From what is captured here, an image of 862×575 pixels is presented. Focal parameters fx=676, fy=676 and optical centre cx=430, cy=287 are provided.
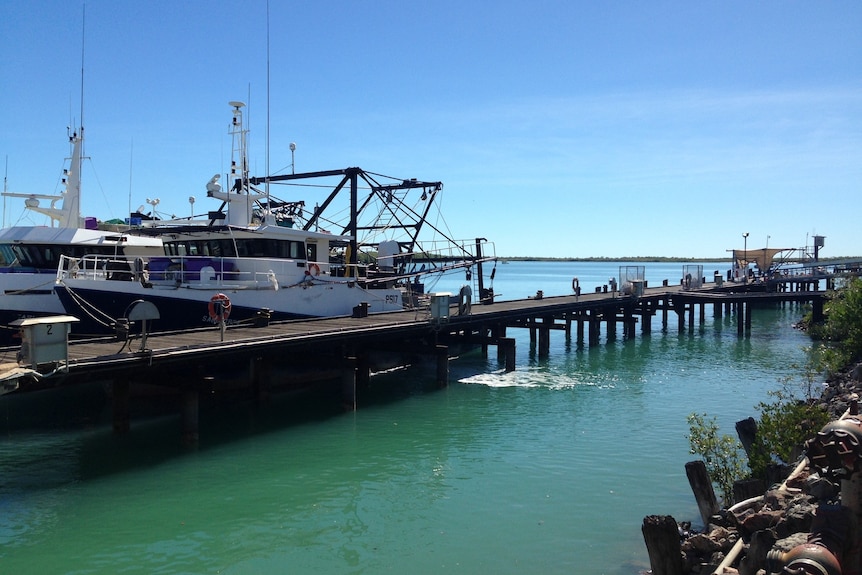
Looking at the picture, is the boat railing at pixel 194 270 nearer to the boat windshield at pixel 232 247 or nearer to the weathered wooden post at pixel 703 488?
the boat windshield at pixel 232 247

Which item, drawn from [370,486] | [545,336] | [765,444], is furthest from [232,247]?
[765,444]

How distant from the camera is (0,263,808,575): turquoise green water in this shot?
37.2 ft

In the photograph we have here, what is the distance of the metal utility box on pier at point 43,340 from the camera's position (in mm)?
13016

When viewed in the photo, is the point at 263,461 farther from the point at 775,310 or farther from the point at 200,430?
the point at 775,310

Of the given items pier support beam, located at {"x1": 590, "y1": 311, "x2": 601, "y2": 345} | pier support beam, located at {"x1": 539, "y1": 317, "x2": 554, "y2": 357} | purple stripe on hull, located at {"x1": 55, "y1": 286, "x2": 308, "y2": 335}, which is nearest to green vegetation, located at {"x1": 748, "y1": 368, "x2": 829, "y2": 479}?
purple stripe on hull, located at {"x1": 55, "y1": 286, "x2": 308, "y2": 335}

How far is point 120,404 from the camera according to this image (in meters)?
17.4

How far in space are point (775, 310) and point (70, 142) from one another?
205 feet

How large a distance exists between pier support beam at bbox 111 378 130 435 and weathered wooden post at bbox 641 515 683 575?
13061 mm

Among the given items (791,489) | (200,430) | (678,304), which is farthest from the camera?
(678,304)

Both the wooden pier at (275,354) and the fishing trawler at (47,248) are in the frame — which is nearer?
the wooden pier at (275,354)

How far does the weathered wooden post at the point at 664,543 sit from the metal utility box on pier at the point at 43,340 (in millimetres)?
11162

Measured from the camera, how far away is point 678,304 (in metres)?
46.6

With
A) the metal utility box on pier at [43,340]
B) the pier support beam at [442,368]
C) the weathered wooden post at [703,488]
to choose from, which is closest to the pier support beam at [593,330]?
the pier support beam at [442,368]

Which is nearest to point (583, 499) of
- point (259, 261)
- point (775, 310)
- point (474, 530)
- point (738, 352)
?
point (474, 530)
